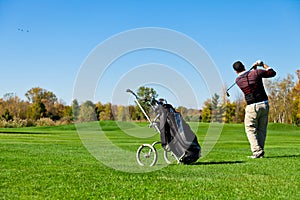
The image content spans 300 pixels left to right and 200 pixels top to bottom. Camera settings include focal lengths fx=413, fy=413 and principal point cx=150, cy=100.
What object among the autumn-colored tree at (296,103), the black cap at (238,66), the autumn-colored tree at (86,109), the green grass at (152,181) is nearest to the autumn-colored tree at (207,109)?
the autumn-colored tree at (86,109)

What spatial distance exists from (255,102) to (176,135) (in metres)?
2.55

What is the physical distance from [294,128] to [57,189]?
4153 centimetres

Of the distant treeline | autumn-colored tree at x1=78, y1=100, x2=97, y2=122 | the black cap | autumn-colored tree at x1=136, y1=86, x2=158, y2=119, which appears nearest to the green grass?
autumn-colored tree at x1=136, y1=86, x2=158, y2=119

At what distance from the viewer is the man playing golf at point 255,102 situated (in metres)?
10.0

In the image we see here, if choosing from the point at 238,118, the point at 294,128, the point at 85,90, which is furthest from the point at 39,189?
the point at 238,118

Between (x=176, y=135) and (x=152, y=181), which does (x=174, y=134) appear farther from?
(x=152, y=181)

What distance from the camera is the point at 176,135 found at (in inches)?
343

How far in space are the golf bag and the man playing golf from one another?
6.72 feet

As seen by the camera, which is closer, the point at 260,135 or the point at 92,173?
the point at 92,173

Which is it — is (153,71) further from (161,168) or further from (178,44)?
(161,168)

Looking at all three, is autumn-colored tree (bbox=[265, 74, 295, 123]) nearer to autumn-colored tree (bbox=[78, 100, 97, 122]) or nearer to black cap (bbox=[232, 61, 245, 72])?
autumn-colored tree (bbox=[78, 100, 97, 122])

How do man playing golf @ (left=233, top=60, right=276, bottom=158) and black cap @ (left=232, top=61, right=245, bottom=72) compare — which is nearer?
man playing golf @ (left=233, top=60, right=276, bottom=158)

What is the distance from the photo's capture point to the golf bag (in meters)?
8.69

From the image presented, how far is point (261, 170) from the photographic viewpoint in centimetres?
775
